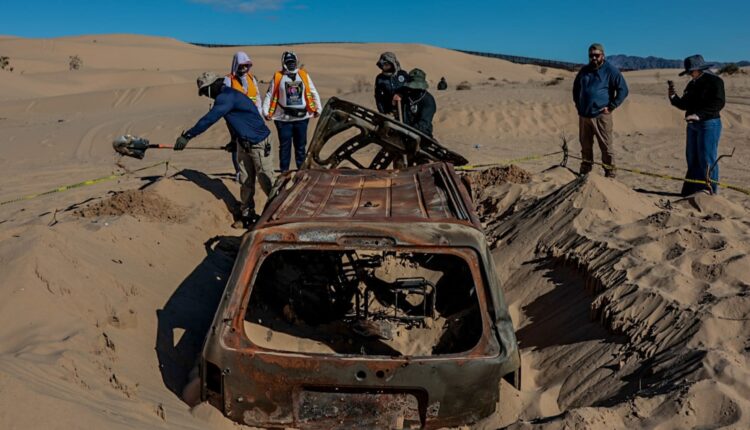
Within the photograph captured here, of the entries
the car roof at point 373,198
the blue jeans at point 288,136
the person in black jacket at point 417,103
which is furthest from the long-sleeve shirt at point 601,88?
the blue jeans at point 288,136

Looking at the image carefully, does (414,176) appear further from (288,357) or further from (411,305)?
(288,357)

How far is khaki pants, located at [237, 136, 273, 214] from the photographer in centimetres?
719

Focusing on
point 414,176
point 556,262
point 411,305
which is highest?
point 414,176

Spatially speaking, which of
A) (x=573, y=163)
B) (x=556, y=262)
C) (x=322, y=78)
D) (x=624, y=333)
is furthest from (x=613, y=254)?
(x=322, y=78)

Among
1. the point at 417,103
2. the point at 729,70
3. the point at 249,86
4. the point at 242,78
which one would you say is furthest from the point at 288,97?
the point at 729,70

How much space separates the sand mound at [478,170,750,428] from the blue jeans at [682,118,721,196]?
1.64 m

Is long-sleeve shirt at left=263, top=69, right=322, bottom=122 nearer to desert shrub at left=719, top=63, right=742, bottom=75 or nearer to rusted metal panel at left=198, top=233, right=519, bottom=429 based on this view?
rusted metal panel at left=198, top=233, right=519, bottom=429

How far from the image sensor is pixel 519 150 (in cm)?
1290

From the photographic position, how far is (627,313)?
4.17 meters

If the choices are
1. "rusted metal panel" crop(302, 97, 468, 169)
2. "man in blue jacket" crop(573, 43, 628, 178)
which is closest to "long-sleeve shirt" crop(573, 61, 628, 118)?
"man in blue jacket" crop(573, 43, 628, 178)

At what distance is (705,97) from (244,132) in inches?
197

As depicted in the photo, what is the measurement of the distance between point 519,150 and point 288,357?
33.7 feet

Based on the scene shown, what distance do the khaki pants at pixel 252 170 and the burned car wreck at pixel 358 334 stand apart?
2.09 m

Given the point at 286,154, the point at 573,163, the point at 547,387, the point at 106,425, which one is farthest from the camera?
the point at 573,163
